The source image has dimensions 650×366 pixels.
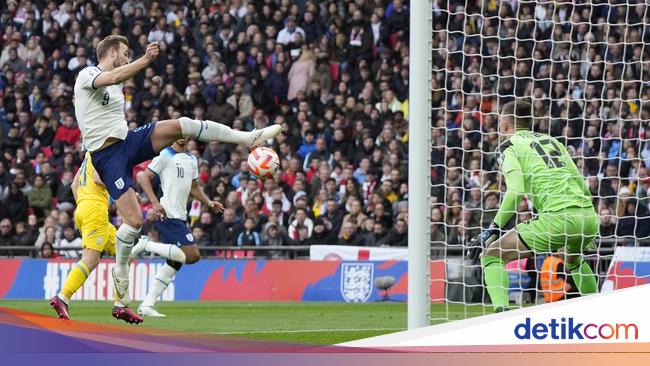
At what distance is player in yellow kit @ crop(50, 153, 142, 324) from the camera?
38.0 feet

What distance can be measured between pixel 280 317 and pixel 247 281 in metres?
5.95

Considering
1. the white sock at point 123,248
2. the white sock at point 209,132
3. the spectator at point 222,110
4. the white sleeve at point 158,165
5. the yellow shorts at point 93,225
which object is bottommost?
the white sock at point 123,248

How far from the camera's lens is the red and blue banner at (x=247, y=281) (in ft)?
66.6

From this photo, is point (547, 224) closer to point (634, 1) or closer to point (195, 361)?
point (195, 361)

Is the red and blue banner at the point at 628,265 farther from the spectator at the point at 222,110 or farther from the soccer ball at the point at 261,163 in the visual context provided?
the spectator at the point at 222,110

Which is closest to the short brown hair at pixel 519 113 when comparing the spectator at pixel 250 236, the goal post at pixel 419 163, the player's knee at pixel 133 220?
the goal post at pixel 419 163

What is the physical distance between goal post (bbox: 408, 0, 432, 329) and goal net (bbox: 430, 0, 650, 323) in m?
4.13

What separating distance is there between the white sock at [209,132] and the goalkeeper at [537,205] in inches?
93.7

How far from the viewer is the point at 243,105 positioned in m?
24.9

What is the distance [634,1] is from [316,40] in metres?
9.15

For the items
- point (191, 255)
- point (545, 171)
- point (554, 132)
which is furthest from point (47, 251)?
point (545, 171)

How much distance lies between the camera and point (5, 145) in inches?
1002

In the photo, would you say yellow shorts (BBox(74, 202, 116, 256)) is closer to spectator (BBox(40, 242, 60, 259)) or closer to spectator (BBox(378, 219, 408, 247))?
spectator (BBox(378, 219, 408, 247))

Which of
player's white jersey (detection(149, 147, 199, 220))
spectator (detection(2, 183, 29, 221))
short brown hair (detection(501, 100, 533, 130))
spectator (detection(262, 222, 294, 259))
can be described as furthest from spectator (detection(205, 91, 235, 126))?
short brown hair (detection(501, 100, 533, 130))
